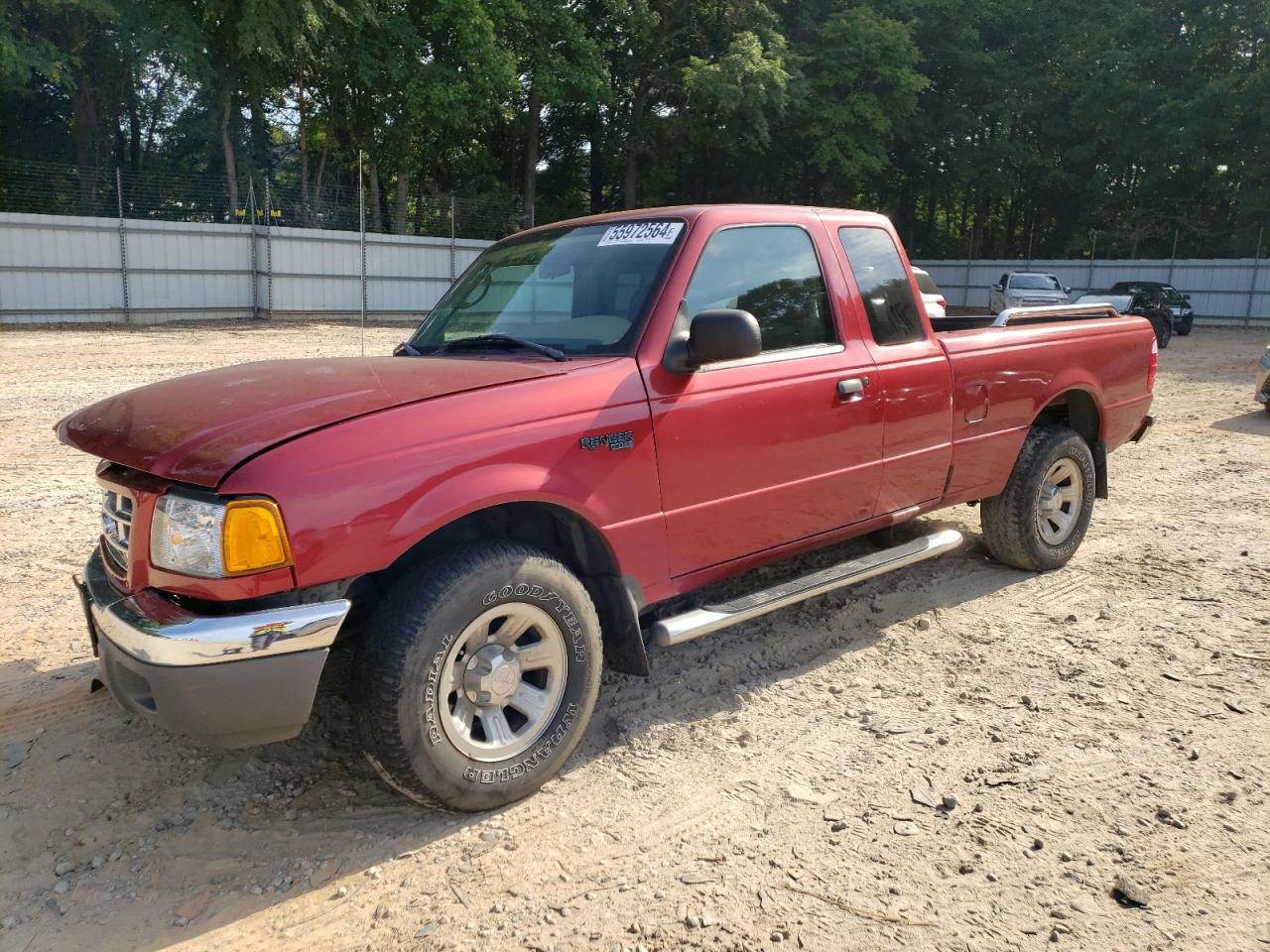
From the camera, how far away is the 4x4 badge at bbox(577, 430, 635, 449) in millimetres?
3152

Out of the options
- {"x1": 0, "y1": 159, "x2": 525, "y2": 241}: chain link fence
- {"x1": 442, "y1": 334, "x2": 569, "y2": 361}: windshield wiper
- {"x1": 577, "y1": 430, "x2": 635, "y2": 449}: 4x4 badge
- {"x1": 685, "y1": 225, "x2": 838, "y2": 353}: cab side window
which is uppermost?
{"x1": 0, "y1": 159, "x2": 525, "y2": 241}: chain link fence

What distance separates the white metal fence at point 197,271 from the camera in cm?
2067

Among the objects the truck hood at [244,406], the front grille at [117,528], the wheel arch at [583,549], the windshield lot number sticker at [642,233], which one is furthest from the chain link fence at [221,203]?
the wheel arch at [583,549]

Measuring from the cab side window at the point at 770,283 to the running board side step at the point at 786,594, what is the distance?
100 cm

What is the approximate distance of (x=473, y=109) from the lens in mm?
28234

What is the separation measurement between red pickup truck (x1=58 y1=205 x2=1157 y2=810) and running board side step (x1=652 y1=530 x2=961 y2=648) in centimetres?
2

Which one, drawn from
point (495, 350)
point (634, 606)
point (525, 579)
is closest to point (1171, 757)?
point (634, 606)

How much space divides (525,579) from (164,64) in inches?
1341

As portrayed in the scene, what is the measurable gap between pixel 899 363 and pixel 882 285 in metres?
0.41

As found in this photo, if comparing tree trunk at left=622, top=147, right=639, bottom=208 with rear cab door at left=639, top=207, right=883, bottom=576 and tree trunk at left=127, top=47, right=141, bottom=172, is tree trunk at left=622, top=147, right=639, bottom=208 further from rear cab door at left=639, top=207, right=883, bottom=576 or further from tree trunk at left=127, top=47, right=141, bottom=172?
rear cab door at left=639, top=207, right=883, bottom=576

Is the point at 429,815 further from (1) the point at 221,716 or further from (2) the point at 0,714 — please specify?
(2) the point at 0,714

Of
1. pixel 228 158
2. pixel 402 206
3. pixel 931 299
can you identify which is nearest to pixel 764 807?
pixel 931 299

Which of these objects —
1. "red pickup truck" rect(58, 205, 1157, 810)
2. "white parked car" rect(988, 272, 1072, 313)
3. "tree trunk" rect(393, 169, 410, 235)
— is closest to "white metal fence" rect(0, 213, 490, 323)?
"tree trunk" rect(393, 169, 410, 235)

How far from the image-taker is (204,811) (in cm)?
306
